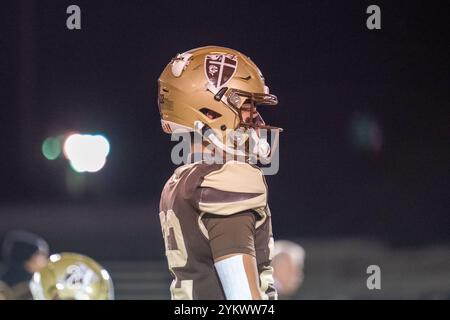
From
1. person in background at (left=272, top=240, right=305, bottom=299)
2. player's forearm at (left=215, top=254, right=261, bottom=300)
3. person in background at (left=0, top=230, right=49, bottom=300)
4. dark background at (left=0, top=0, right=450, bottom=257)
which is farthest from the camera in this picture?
dark background at (left=0, top=0, right=450, bottom=257)

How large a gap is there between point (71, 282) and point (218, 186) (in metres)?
1.40

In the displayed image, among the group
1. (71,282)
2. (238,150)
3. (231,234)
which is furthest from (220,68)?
(71,282)

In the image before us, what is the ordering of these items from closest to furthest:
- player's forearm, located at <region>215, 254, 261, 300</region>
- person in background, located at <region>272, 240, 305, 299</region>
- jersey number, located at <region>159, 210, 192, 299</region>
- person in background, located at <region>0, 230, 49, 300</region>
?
player's forearm, located at <region>215, 254, 261, 300</region>, jersey number, located at <region>159, 210, 192, 299</region>, person in background, located at <region>272, 240, 305, 299</region>, person in background, located at <region>0, 230, 49, 300</region>

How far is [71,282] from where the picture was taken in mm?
3068

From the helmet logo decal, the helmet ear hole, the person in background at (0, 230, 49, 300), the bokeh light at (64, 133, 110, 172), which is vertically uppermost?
the helmet logo decal

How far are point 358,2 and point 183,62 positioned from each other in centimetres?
321

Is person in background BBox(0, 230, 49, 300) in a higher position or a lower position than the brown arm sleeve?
lower

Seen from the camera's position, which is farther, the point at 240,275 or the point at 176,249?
the point at 176,249

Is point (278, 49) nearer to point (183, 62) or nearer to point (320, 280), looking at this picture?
point (320, 280)

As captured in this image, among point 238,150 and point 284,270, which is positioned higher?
point 238,150

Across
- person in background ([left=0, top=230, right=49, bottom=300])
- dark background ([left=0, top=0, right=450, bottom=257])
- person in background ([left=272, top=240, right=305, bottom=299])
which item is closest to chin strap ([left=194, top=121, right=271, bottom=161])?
person in background ([left=272, top=240, right=305, bottom=299])

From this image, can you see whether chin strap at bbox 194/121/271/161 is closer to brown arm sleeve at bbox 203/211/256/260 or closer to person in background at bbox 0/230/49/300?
brown arm sleeve at bbox 203/211/256/260

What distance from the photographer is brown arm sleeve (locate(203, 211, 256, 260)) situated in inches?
70.1

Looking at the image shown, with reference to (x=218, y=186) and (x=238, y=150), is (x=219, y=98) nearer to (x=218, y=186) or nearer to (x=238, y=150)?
(x=238, y=150)
